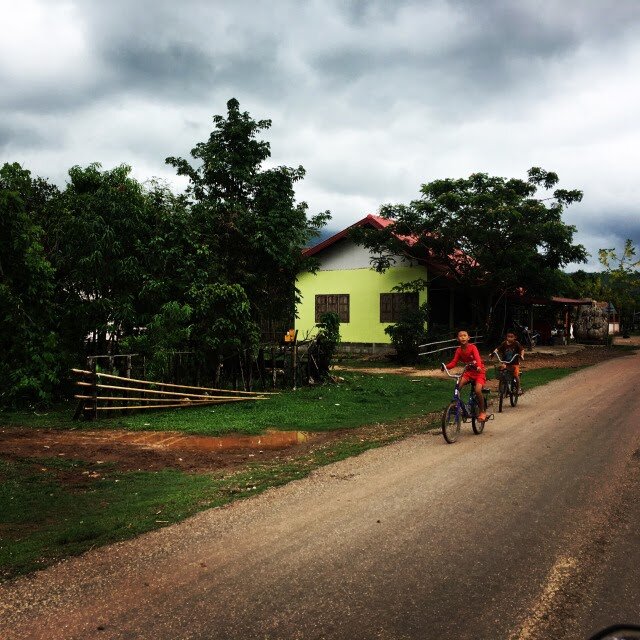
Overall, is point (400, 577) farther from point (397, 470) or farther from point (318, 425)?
point (318, 425)

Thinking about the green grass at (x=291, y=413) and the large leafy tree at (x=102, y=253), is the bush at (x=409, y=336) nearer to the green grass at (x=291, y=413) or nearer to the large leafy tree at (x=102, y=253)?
the green grass at (x=291, y=413)

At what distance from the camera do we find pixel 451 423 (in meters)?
8.42

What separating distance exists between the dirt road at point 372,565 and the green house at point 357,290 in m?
19.2

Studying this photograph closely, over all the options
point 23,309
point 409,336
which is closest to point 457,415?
point 23,309

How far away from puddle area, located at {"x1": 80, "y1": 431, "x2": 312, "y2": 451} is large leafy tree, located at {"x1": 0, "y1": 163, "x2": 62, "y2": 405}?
325 cm

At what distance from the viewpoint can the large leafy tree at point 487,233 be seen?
71.9 ft

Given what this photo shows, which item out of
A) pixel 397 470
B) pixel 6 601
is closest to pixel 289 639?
pixel 6 601

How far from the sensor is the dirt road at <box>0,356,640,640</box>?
11.0ft

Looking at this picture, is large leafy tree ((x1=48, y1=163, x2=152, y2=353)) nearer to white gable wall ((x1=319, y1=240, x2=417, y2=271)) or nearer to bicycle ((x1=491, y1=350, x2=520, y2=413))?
bicycle ((x1=491, y1=350, x2=520, y2=413))

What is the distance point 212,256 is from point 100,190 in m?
2.94

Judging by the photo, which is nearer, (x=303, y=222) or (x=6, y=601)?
(x=6, y=601)

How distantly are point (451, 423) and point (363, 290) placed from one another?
18765 mm

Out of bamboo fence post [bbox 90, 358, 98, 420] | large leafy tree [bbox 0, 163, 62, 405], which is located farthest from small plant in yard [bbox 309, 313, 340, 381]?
large leafy tree [bbox 0, 163, 62, 405]

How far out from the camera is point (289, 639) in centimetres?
319
